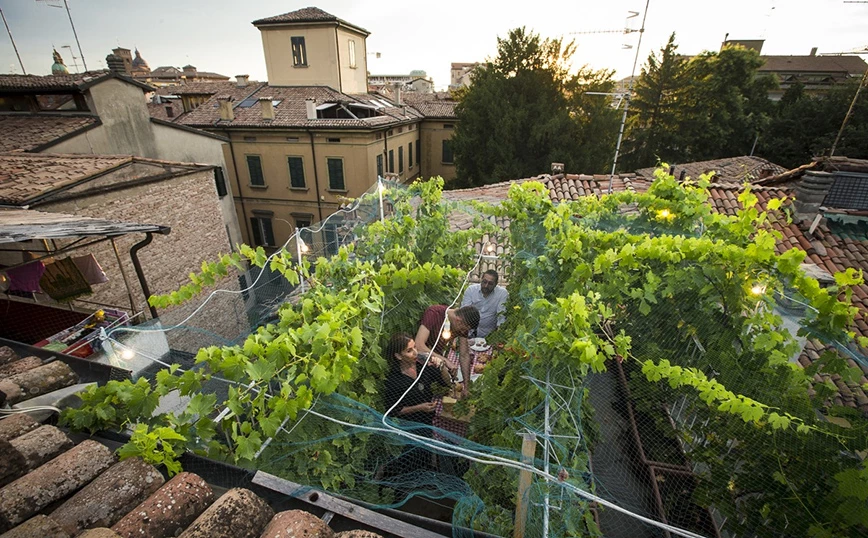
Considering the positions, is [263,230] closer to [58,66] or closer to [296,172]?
[296,172]

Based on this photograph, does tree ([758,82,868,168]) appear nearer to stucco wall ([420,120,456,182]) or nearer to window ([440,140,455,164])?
window ([440,140,455,164])

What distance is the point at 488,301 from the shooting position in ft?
17.2

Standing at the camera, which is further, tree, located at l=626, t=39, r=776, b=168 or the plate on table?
tree, located at l=626, t=39, r=776, b=168

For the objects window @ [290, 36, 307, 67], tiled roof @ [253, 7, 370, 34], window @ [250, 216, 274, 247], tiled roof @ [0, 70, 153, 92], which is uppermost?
tiled roof @ [253, 7, 370, 34]

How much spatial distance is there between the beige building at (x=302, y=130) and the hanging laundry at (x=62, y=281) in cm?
1133

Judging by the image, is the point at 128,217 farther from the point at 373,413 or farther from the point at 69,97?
the point at 373,413

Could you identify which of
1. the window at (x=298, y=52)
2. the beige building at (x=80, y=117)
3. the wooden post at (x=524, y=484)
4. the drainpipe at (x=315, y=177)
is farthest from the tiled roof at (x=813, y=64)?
the wooden post at (x=524, y=484)

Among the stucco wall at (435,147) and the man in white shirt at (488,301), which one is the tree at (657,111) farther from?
the man in white shirt at (488,301)

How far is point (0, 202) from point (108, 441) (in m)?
7.63

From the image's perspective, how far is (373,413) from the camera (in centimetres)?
236

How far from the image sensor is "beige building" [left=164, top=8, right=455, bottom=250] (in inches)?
675

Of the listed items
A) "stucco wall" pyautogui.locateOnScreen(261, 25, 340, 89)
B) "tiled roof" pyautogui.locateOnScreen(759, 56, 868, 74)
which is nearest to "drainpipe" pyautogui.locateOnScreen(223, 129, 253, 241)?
"stucco wall" pyautogui.locateOnScreen(261, 25, 340, 89)

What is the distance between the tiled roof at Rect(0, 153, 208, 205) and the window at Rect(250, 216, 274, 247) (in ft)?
31.2

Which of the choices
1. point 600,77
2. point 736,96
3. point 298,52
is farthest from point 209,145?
point 736,96
